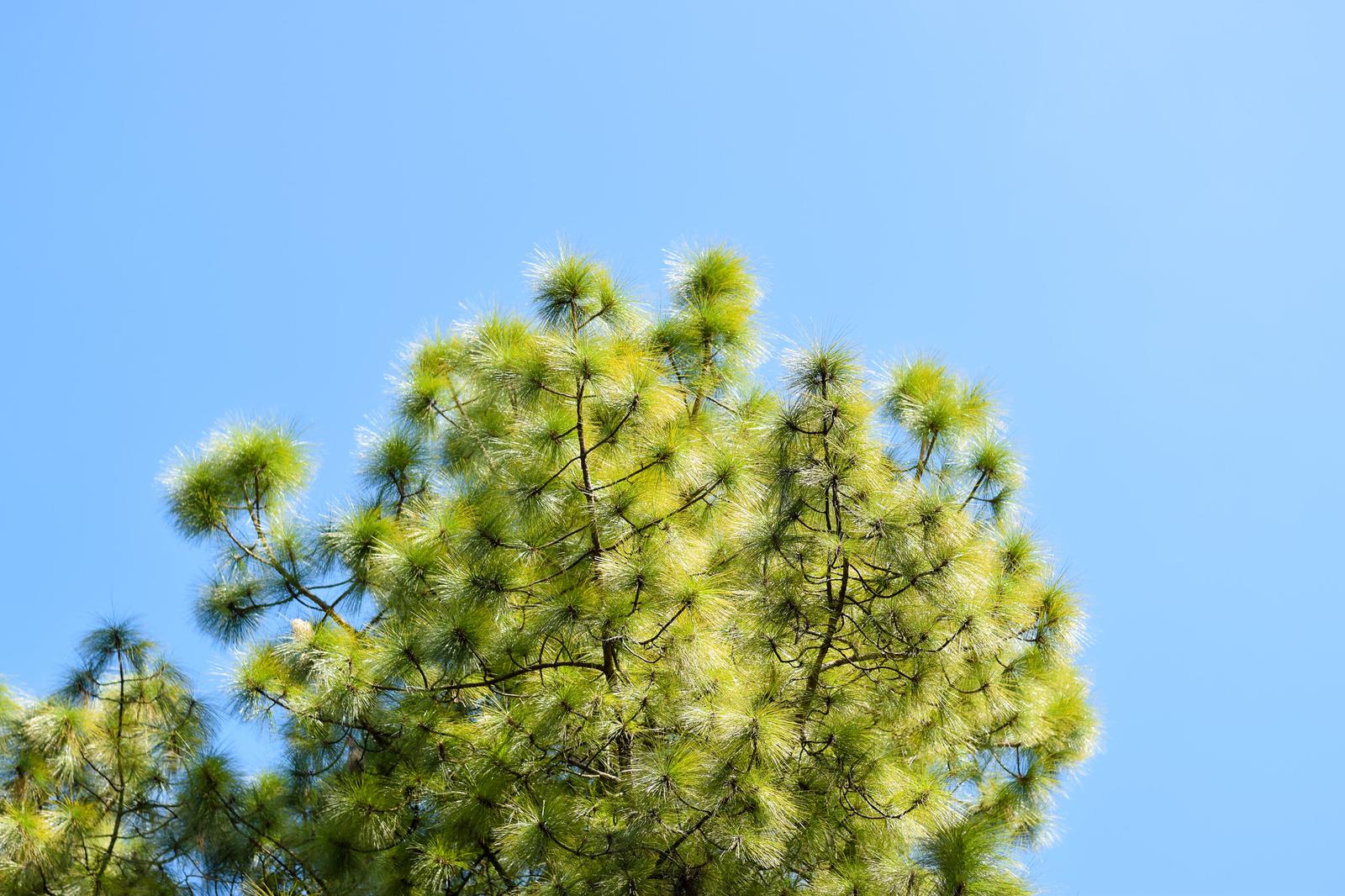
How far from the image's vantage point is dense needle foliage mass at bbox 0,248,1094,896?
3801 millimetres

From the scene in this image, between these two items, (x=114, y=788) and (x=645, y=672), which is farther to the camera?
(x=114, y=788)

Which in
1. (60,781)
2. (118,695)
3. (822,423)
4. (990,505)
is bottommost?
(60,781)

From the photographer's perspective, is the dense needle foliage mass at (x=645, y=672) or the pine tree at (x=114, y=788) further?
the pine tree at (x=114, y=788)

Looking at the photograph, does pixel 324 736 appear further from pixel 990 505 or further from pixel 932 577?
pixel 990 505

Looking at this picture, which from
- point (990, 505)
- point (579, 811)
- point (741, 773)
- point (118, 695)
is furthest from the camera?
point (118, 695)

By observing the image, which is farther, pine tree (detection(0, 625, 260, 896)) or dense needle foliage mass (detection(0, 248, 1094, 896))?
pine tree (detection(0, 625, 260, 896))

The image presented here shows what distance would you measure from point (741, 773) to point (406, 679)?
1332mm

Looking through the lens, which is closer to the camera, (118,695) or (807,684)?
(807,684)

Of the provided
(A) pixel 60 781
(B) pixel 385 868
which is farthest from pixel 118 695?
(B) pixel 385 868

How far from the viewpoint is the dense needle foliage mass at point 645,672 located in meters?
3.80

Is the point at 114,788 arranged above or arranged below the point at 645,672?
below

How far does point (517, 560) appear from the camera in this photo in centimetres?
417

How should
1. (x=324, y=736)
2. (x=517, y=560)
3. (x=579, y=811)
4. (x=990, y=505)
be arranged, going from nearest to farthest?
(x=579, y=811) → (x=517, y=560) → (x=324, y=736) → (x=990, y=505)

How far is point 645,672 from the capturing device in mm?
4195
